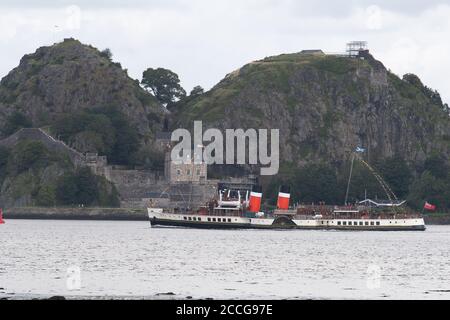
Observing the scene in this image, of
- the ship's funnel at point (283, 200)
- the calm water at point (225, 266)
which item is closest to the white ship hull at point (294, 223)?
the ship's funnel at point (283, 200)

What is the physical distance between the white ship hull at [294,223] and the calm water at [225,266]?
19.4 meters

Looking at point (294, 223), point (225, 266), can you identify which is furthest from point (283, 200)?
point (225, 266)

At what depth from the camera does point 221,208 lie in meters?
160

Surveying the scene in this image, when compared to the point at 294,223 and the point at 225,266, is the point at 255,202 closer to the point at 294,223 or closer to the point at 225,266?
the point at 294,223

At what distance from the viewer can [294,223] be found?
531ft

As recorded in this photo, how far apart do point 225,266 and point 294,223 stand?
7335cm

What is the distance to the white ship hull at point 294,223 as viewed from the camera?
159 meters

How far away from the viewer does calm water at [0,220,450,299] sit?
70.4 m

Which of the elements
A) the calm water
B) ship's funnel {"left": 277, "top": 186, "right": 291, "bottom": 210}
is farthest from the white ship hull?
the calm water

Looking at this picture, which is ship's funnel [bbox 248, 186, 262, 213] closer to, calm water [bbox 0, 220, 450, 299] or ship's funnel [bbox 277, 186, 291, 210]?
ship's funnel [bbox 277, 186, 291, 210]

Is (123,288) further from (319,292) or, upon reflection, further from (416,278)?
(416,278)

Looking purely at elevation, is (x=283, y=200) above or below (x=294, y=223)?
above
